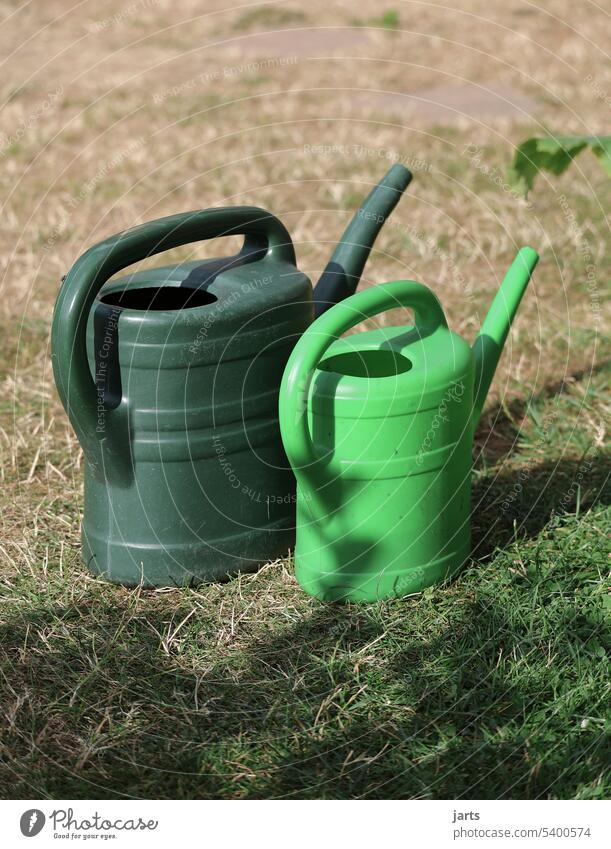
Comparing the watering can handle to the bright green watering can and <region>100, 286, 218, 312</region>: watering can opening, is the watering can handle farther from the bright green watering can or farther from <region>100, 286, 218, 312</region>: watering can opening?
<region>100, 286, 218, 312</region>: watering can opening

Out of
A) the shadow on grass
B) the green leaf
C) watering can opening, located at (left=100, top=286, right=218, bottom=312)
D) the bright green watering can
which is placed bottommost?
the shadow on grass

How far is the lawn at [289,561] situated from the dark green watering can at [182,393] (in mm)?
97

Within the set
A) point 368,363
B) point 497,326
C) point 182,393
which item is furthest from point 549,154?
point 182,393

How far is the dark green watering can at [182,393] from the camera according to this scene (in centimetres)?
→ 157

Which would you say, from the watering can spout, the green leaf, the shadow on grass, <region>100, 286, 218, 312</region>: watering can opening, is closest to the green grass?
the shadow on grass

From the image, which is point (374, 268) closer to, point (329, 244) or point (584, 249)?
point (329, 244)

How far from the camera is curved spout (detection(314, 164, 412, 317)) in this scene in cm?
189

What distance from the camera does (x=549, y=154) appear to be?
204cm

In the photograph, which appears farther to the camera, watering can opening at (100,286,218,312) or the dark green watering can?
watering can opening at (100,286,218,312)

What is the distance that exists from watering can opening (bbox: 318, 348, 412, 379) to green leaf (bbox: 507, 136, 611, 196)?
1.63 feet

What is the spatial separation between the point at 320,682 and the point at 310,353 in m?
0.49

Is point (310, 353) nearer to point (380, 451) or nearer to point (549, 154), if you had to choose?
point (380, 451)

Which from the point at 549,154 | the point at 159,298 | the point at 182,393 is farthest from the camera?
the point at 549,154

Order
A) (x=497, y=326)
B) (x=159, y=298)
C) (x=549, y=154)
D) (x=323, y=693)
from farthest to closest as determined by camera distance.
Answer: (x=549, y=154), (x=497, y=326), (x=159, y=298), (x=323, y=693)
